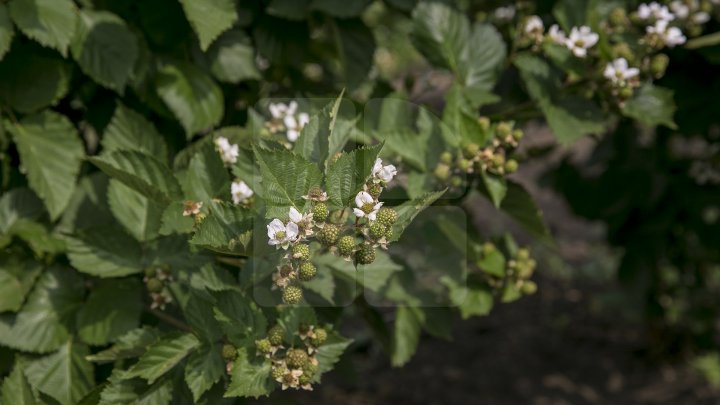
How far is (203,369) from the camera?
1.78 m

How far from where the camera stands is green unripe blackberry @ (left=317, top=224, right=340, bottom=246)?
61.6 inches

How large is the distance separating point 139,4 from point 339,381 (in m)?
2.79

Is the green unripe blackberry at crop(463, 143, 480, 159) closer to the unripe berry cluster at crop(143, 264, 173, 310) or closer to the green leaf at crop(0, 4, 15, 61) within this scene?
the unripe berry cluster at crop(143, 264, 173, 310)

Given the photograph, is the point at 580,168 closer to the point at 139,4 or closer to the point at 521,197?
the point at 521,197

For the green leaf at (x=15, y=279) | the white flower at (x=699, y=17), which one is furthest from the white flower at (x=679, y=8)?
the green leaf at (x=15, y=279)

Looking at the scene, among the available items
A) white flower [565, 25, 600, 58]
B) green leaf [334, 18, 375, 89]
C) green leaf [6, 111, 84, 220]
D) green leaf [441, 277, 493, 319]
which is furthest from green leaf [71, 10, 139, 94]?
white flower [565, 25, 600, 58]

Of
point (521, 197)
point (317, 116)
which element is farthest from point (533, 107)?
point (317, 116)

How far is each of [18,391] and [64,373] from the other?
0.85 ft

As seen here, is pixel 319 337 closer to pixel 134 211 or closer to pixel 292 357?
pixel 292 357

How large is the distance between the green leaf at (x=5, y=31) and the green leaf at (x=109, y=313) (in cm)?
66

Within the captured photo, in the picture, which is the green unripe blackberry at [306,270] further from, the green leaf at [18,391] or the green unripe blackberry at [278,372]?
the green leaf at [18,391]

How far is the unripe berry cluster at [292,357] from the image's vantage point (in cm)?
170

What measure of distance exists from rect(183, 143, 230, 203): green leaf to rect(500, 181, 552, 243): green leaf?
83 centimetres

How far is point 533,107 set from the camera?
101 inches
